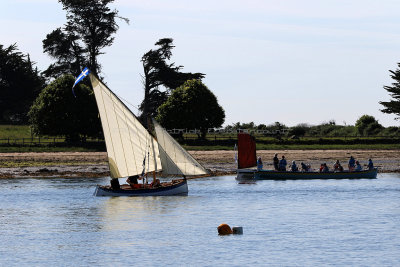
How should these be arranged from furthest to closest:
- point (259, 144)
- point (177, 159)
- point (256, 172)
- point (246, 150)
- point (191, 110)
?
point (191, 110) < point (259, 144) < point (246, 150) < point (256, 172) < point (177, 159)

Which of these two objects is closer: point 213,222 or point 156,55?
point 213,222

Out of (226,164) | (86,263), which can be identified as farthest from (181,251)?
(226,164)

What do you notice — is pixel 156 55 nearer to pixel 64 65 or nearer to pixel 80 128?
pixel 64 65

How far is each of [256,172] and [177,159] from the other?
15363mm

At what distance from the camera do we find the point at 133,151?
2238 inches

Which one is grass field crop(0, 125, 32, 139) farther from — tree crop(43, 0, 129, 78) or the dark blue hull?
the dark blue hull

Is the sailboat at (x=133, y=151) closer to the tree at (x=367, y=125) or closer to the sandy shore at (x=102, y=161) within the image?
the sandy shore at (x=102, y=161)

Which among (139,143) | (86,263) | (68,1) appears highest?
(68,1)

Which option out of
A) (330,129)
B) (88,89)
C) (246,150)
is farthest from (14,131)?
(246,150)

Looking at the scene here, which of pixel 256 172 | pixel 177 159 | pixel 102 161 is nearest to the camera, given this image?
pixel 177 159

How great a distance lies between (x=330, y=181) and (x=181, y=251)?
4146 centimetres

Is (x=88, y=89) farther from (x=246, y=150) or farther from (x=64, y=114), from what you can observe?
(x=246, y=150)

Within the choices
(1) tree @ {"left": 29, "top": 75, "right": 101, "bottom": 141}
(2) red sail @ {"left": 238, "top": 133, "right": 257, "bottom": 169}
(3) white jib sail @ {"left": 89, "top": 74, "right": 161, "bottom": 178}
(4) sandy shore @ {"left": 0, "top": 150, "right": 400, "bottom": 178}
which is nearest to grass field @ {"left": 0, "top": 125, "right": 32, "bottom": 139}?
(1) tree @ {"left": 29, "top": 75, "right": 101, "bottom": 141}

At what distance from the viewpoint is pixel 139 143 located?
5672 centimetres
